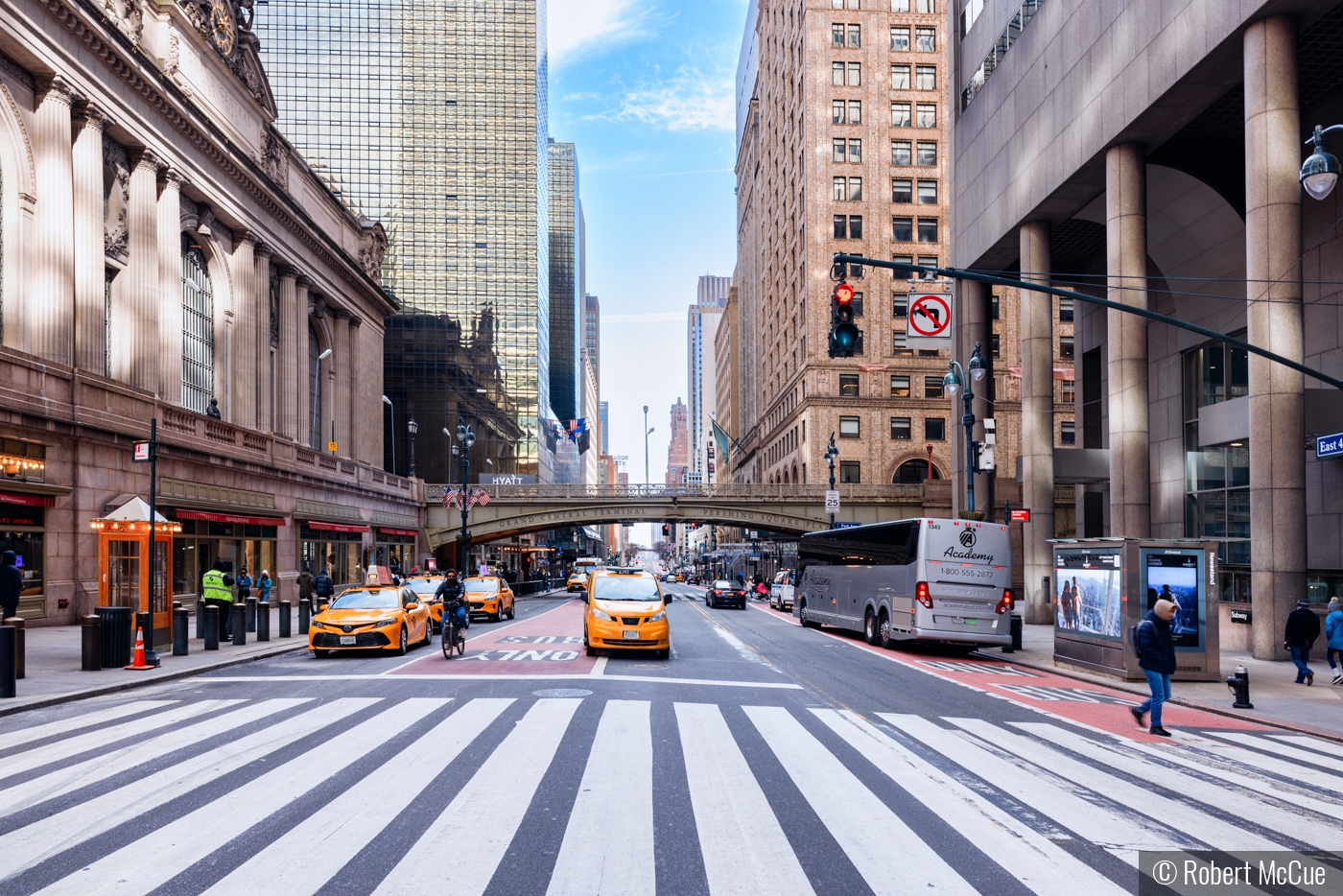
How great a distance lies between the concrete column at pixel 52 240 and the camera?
29.1 meters

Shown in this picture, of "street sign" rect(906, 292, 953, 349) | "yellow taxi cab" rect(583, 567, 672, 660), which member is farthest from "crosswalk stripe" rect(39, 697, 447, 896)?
"street sign" rect(906, 292, 953, 349)

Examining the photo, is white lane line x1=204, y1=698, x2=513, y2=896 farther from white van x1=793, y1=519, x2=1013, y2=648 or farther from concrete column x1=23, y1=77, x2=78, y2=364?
concrete column x1=23, y1=77, x2=78, y2=364

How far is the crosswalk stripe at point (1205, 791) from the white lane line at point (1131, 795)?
0.31 meters

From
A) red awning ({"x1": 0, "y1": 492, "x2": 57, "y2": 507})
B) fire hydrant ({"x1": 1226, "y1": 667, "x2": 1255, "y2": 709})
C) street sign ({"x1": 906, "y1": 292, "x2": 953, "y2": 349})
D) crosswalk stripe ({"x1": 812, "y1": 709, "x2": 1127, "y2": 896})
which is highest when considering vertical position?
street sign ({"x1": 906, "y1": 292, "x2": 953, "y2": 349})

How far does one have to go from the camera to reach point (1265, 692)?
1711cm

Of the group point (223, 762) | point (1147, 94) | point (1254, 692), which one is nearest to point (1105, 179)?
point (1147, 94)

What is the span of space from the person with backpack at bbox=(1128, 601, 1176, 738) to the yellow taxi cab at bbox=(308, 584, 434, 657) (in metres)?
14.2

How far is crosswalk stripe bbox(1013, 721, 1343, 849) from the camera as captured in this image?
768 centimetres

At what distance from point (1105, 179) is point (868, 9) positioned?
50.8m

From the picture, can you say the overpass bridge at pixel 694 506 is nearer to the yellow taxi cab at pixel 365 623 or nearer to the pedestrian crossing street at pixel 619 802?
the yellow taxi cab at pixel 365 623

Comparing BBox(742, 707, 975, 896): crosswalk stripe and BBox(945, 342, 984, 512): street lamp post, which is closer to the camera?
BBox(742, 707, 975, 896): crosswalk stripe

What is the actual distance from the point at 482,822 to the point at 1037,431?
31.5 m

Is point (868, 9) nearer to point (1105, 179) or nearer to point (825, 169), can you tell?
point (825, 169)

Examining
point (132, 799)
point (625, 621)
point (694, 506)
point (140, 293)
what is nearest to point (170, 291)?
point (140, 293)
